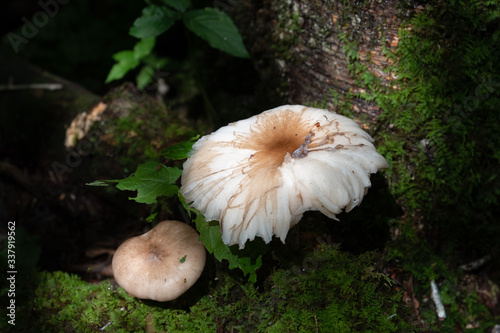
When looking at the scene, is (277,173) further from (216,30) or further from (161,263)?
(216,30)

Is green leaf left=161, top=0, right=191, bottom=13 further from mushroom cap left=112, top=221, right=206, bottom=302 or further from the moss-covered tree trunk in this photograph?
mushroom cap left=112, top=221, right=206, bottom=302

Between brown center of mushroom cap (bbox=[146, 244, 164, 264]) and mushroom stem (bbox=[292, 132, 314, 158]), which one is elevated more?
mushroom stem (bbox=[292, 132, 314, 158])

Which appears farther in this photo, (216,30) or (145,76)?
(145,76)

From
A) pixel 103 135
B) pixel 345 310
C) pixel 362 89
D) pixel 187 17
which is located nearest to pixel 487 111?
pixel 362 89

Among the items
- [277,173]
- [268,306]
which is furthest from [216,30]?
[268,306]

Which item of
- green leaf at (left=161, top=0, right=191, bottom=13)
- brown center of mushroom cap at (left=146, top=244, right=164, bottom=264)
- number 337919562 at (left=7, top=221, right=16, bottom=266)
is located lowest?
number 337919562 at (left=7, top=221, right=16, bottom=266)

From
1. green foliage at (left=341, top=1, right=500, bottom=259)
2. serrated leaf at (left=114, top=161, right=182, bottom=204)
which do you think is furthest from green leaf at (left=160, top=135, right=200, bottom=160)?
green foliage at (left=341, top=1, right=500, bottom=259)

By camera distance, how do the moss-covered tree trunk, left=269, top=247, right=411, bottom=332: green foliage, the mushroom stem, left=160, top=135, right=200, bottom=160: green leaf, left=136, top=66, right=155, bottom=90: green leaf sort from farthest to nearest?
left=136, top=66, right=155, bottom=90: green leaf
the moss-covered tree trunk
left=160, top=135, right=200, bottom=160: green leaf
left=269, top=247, right=411, bottom=332: green foliage
the mushroom stem
